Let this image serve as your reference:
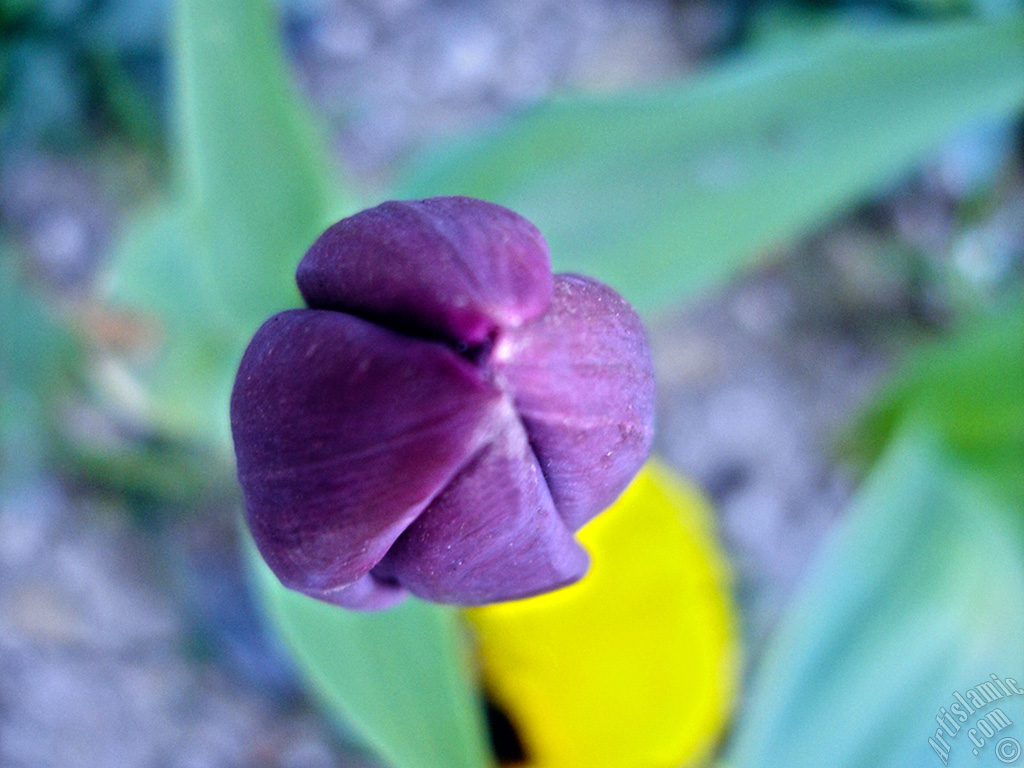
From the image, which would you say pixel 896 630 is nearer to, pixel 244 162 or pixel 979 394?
pixel 979 394

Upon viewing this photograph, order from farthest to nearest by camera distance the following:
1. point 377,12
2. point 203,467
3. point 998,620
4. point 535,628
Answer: point 377,12
point 203,467
point 535,628
point 998,620

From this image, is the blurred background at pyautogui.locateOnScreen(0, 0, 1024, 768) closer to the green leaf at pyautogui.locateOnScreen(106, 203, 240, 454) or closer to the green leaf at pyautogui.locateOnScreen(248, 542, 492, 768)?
the green leaf at pyautogui.locateOnScreen(106, 203, 240, 454)

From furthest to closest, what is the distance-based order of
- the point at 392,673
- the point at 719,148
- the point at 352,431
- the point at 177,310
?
the point at 177,310 → the point at 719,148 → the point at 392,673 → the point at 352,431

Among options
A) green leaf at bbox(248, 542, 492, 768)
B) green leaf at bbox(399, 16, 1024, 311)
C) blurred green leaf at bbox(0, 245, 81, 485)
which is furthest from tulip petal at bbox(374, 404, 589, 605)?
blurred green leaf at bbox(0, 245, 81, 485)

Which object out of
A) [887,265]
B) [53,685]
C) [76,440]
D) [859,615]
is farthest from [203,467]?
[887,265]

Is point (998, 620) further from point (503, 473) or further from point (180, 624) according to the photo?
point (180, 624)

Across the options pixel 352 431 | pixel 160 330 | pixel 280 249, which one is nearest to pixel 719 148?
pixel 280 249

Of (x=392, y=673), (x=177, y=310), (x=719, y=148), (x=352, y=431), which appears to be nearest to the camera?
(x=352, y=431)
